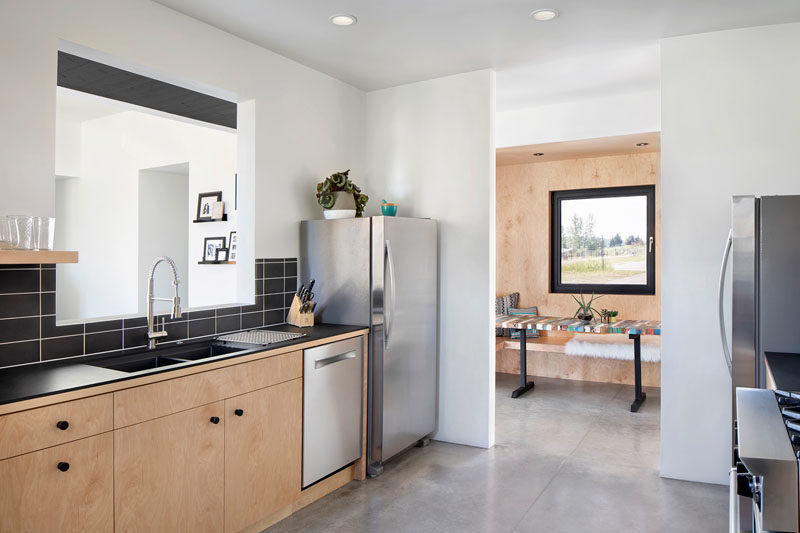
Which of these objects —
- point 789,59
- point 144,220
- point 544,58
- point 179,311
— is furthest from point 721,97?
point 144,220

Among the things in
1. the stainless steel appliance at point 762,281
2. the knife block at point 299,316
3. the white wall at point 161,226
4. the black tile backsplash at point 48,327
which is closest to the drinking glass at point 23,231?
the black tile backsplash at point 48,327

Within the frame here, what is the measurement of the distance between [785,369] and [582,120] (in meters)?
3.25

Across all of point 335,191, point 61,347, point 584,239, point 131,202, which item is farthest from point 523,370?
point 131,202

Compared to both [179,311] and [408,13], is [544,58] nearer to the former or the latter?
[408,13]

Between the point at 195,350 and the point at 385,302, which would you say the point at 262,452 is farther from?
the point at 385,302

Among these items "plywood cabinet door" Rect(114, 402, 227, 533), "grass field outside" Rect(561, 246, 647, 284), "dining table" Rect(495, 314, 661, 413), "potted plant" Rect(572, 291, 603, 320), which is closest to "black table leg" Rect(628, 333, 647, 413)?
"dining table" Rect(495, 314, 661, 413)

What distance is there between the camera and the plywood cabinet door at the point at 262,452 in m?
2.53

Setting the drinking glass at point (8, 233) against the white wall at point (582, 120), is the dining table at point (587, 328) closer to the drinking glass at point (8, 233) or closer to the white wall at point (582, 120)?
the white wall at point (582, 120)

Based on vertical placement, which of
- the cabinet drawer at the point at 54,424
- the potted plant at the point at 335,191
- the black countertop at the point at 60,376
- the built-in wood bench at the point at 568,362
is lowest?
the built-in wood bench at the point at 568,362

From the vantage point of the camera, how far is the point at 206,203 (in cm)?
553

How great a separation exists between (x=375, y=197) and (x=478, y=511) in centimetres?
235

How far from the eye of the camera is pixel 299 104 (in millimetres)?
3744

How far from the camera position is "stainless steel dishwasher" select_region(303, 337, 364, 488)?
9.74 ft

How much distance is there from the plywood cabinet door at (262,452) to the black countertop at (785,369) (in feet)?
6.72
